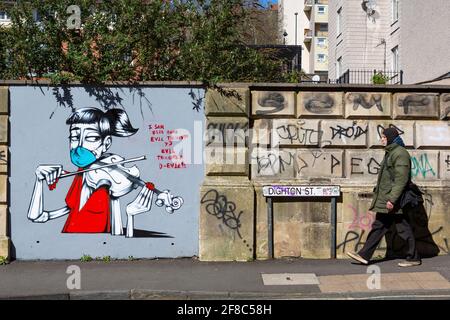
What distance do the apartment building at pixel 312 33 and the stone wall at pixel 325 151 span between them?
35.8 m

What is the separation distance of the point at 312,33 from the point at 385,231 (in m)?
43.0

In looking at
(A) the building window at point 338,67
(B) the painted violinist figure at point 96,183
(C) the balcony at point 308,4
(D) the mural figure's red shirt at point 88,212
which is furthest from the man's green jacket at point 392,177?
(C) the balcony at point 308,4

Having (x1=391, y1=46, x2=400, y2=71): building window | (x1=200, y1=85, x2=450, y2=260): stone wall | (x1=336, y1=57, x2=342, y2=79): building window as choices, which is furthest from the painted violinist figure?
(x1=336, y1=57, x2=342, y2=79): building window

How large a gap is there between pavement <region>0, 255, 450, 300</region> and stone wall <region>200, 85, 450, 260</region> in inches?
16.0

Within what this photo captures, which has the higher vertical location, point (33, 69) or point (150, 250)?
point (33, 69)

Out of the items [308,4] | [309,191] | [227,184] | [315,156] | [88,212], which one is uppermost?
[308,4]

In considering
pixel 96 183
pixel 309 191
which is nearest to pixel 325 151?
pixel 309 191

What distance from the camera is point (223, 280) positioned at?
7.44 m

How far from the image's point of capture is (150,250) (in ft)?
28.3

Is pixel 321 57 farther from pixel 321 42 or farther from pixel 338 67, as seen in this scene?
pixel 338 67

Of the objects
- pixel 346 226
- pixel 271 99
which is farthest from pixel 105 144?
pixel 346 226

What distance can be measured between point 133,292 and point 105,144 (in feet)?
8.37

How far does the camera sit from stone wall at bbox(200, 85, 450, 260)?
28.1ft
